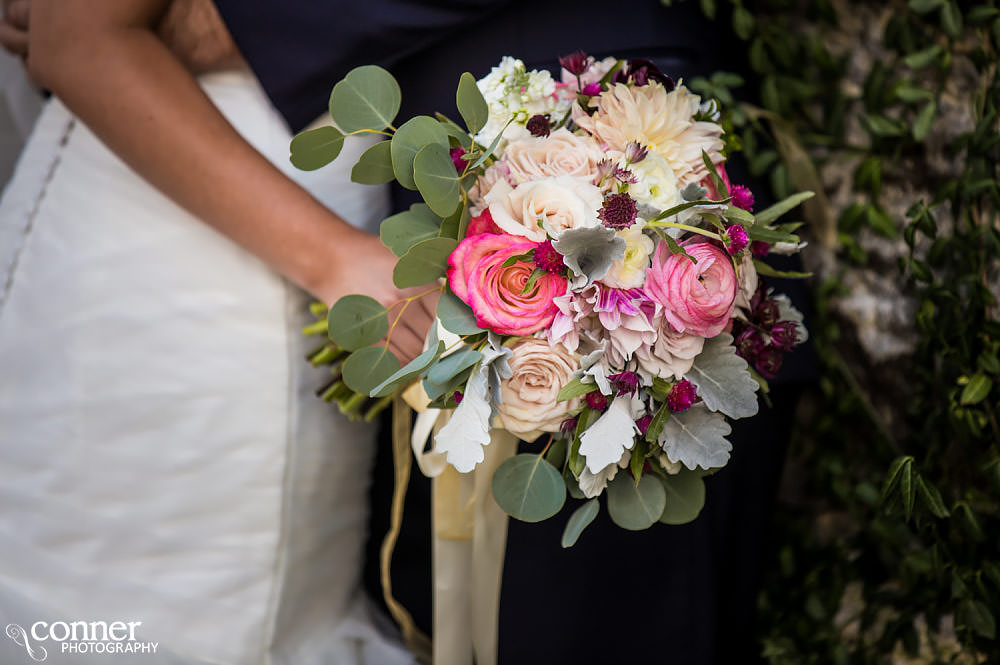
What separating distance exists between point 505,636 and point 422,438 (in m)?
0.40

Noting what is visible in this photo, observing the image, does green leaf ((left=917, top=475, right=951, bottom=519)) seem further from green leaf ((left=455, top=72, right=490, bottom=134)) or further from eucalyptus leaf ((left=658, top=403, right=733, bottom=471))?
green leaf ((left=455, top=72, right=490, bottom=134))

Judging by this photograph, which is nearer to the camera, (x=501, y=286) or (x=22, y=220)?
(x=501, y=286)

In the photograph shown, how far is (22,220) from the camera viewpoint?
3.54ft

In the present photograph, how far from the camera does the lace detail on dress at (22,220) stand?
41.8 inches

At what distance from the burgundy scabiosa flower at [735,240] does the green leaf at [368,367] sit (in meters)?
0.36

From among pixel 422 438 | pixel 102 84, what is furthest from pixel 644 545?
pixel 102 84

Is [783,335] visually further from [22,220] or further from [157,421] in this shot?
Answer: [22,220]

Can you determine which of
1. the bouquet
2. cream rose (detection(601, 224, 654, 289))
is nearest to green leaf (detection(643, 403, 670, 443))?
the bouquet

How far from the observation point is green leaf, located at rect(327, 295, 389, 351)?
76cm

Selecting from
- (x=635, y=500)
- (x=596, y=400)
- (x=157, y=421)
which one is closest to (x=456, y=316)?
(x=596, y=400)

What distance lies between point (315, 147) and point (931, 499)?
806mm

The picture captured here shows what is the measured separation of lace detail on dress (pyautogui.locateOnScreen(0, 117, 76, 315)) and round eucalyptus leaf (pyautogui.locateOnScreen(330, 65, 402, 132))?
2.01ft

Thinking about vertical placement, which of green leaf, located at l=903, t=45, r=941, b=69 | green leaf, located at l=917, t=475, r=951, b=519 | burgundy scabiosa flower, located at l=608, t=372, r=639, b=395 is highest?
green leaf, located at l=903, t=45, r=941, b=69

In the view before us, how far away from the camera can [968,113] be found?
107 cm
